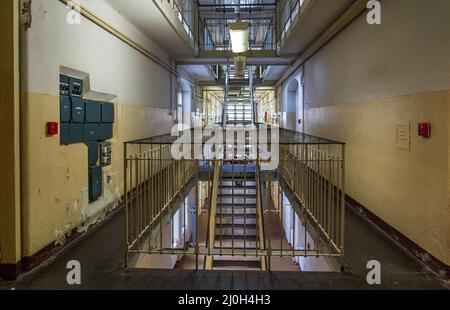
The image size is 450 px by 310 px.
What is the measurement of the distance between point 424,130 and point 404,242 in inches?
46.8

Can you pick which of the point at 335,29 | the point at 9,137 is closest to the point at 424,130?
the point at 335,29

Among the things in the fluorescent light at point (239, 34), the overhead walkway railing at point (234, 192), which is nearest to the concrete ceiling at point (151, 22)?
the fluorescent light at point (239, 34)

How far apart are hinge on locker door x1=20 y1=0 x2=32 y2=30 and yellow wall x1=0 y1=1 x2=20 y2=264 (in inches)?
1.7

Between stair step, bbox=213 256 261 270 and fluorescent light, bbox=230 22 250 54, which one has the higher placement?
fluorescent light, bbox=230 22 250 54

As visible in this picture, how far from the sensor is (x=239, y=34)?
19.1 ft

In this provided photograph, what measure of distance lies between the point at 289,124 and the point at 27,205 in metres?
9.45

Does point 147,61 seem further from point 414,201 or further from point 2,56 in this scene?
point 414,201

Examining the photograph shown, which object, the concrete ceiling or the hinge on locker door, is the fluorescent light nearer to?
the concrete ceiling

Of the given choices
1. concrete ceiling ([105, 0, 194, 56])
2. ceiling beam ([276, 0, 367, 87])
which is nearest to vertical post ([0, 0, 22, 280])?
concrete ceiling ([105, 0, 194, 56])

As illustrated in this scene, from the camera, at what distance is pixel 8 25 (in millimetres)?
2586

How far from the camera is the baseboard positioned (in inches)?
107

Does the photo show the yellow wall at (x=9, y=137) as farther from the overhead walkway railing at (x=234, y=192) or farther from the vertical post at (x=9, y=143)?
the overhead walkway railing at (x=234, y=192)

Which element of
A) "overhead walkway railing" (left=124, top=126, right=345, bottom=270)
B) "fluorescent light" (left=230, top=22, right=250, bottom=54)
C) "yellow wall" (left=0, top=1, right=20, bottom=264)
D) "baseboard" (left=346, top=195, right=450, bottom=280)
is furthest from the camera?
"fluorescent light" (left=230, top=22, right=250, bottom=54)

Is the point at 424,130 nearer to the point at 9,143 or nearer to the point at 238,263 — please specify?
the point at 9,143
